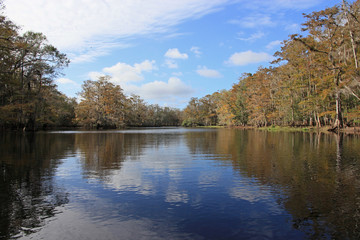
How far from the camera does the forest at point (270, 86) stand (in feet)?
99.9

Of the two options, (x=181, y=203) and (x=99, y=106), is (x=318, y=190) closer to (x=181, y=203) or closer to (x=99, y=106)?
(x=181, y=203)

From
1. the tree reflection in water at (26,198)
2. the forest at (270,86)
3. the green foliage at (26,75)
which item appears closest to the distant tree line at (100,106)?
the forest at (270,86)

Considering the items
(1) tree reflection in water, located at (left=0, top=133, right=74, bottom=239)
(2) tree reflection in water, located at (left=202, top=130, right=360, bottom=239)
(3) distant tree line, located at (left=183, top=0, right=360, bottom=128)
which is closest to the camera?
(2) tree reflection in water, located at (left=202, top=130, right=360, bottom=239)

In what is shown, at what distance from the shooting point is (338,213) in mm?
5250

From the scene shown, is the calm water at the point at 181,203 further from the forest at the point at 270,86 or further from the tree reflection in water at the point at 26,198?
the forest at the point at 270,86

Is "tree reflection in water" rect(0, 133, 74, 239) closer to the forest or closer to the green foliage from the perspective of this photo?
the forest

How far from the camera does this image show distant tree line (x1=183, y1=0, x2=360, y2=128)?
29.9 metres

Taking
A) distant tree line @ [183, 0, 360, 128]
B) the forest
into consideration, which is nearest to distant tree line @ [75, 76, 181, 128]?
the forest

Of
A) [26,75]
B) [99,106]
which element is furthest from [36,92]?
[99,106]

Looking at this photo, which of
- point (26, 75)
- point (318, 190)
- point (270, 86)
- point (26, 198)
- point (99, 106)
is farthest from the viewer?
point (99, 106)

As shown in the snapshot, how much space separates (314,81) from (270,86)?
1618 cm

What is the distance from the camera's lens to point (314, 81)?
41281 millimetres

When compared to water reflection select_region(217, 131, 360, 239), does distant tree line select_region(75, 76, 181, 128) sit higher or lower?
higher

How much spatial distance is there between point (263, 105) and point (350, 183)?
171ft
